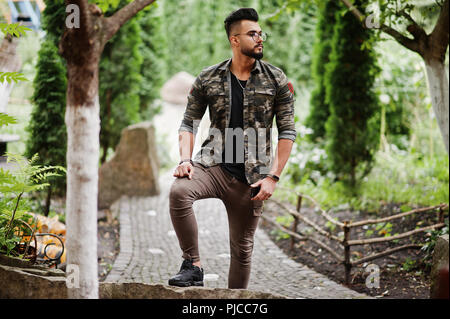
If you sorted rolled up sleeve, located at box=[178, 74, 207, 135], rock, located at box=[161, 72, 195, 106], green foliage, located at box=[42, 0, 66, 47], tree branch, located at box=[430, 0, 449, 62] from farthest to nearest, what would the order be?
rock, located at box=[161, 72, 195, 106] → green foliage, located at box=[42, 0, 66, 47] → tree branch, located at box=[430, 0, 449, 62] → rolled up sleeve, located at box=[178, 74, 207, 135]

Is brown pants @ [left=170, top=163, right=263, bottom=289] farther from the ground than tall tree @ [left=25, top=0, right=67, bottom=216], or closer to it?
closer to it

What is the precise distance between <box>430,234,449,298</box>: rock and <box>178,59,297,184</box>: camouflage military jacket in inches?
47.0

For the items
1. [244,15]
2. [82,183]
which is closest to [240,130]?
[244,15]

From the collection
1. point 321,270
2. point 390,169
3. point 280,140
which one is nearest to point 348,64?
point 390,169

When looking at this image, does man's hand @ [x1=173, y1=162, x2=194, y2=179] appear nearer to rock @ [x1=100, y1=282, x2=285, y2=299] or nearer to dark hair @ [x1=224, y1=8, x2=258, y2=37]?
rock @ [x1=100, y1=282, x2=285, y2=299]

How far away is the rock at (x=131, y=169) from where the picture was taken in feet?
27.5

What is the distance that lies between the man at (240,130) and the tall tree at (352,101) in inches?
169

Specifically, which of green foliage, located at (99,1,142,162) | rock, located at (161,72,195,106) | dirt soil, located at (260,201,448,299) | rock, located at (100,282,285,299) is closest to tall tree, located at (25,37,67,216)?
green foliage, located at (99,1,142,162)

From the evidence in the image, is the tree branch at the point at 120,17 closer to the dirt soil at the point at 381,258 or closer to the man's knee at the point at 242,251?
the man's knee at the point at 242,251

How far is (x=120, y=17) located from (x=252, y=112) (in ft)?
3.91

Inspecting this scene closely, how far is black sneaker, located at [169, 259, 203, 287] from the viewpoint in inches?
129

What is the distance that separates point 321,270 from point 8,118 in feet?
12.1

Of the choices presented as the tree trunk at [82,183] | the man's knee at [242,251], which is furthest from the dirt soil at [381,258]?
the tree trunk at [82,183]

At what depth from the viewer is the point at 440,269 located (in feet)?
8.63
